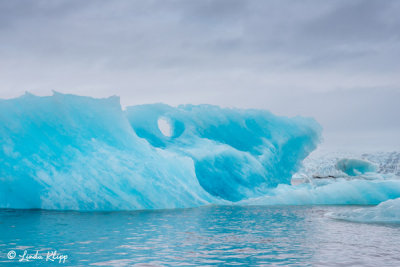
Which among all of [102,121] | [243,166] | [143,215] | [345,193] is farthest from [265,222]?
[345,193]

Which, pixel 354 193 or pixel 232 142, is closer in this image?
pixel 354 193

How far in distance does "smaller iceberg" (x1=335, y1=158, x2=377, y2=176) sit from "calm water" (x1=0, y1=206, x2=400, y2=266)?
85.9 ft

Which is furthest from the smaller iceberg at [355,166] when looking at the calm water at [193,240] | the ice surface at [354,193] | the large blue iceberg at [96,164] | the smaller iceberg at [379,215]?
the calm water at [193,240]

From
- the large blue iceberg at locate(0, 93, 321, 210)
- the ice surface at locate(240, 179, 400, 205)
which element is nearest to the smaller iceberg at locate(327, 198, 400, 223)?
the large blue iceberg at locate(0, 93, 321, 210)

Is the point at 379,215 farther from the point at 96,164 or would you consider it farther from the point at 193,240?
the point at 96,164

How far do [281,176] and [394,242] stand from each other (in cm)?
1562

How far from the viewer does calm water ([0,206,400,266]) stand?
752 centimetres

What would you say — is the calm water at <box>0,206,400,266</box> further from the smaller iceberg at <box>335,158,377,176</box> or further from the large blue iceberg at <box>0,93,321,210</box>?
the smaller iceberg at <box>335,158,377,176</box>

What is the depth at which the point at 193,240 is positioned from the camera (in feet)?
31.9

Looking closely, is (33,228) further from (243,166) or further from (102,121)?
(243,166)

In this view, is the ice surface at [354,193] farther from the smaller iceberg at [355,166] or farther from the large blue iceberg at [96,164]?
the smaller iceberg at [355,166]

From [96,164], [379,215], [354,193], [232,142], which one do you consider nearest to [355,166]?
[354,193]

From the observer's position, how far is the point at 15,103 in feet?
55.3

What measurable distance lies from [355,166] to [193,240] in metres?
32.7
